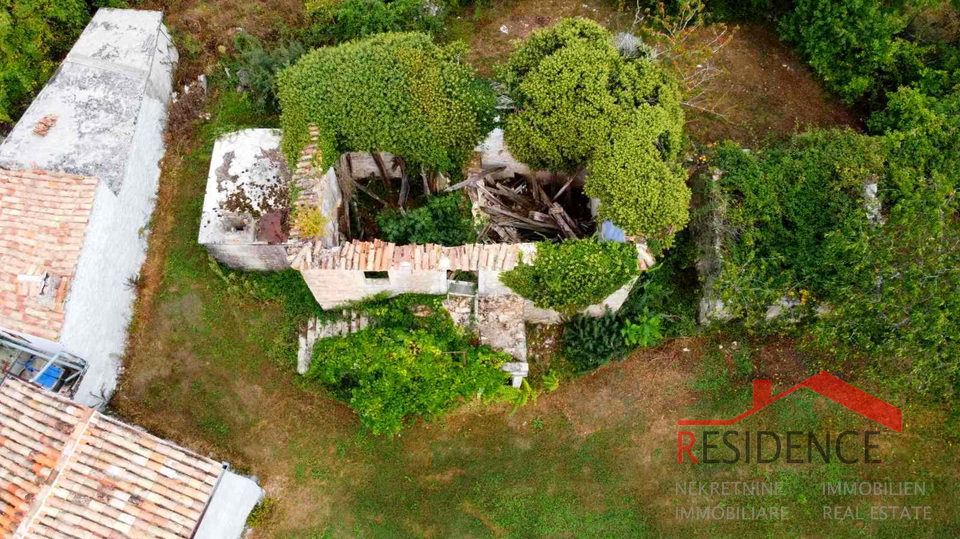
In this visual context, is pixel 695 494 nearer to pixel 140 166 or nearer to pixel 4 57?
pixel 140 166

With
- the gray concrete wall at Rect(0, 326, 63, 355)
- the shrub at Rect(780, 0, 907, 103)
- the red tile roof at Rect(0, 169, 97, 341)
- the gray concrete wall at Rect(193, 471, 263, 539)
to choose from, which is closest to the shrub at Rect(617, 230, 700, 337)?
the shrub at Rect(780, 0, 907, 103)

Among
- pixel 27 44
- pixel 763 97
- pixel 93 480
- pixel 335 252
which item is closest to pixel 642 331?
pixel 335 252

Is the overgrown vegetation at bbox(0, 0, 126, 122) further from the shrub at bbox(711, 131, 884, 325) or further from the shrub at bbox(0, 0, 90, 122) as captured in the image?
the shrub at bbox(711, 131, 884, 325)

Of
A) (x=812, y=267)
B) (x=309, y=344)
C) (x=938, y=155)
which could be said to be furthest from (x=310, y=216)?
(x=938, y=155)

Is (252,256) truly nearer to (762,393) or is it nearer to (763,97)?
(762,393)

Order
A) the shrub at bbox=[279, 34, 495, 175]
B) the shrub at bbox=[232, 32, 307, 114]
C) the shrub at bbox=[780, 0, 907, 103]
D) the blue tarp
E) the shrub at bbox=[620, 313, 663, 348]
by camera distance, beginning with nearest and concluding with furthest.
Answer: the blue tarp
the shrub at bbox=[279, 34, 495, 175]
the shrub at bbox=[620, 313, 663, 348]
the shrub at bbox=[780, 0, 907, 103]
the shrub at bbox=[232, 32, 307, 114]
